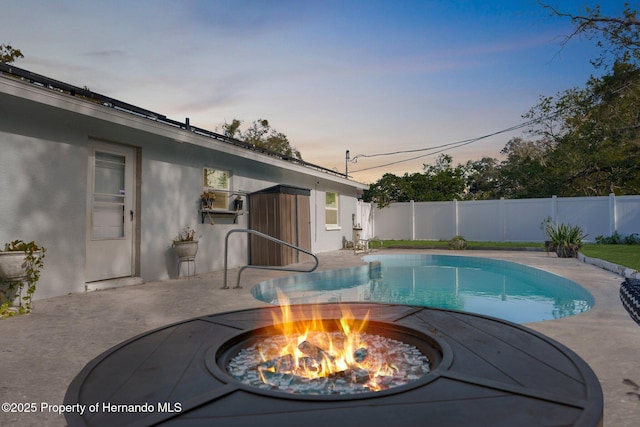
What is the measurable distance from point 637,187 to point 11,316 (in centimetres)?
2164

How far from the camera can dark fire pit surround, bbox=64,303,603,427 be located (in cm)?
97

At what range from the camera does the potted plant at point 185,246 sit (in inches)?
258

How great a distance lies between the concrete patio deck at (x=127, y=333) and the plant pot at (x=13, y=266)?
441 millimetres

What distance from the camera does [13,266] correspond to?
4023 millimetres

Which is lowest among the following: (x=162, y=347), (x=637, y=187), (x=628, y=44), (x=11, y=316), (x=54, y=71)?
(x=11, y=316)

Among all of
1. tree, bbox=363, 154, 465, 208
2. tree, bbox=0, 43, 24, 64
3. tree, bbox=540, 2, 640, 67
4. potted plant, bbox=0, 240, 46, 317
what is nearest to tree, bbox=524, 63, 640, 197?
tree, bbox=540, 2, 640, 67

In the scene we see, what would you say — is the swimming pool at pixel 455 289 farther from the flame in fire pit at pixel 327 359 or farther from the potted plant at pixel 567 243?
the flame in fire pit at pixel 327 359

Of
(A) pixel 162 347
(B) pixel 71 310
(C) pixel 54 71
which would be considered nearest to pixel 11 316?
(B) pixel 71 310

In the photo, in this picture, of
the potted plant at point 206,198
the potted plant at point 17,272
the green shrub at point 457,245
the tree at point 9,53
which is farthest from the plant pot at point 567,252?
the tree at point 9,53

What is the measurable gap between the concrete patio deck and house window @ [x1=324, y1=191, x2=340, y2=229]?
7462 millimetres

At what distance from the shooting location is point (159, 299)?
478cm

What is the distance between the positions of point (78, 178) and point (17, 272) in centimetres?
165

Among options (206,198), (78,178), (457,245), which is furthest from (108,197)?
(457,245)

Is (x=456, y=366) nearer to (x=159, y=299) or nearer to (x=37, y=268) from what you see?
(x=159, y=299)
